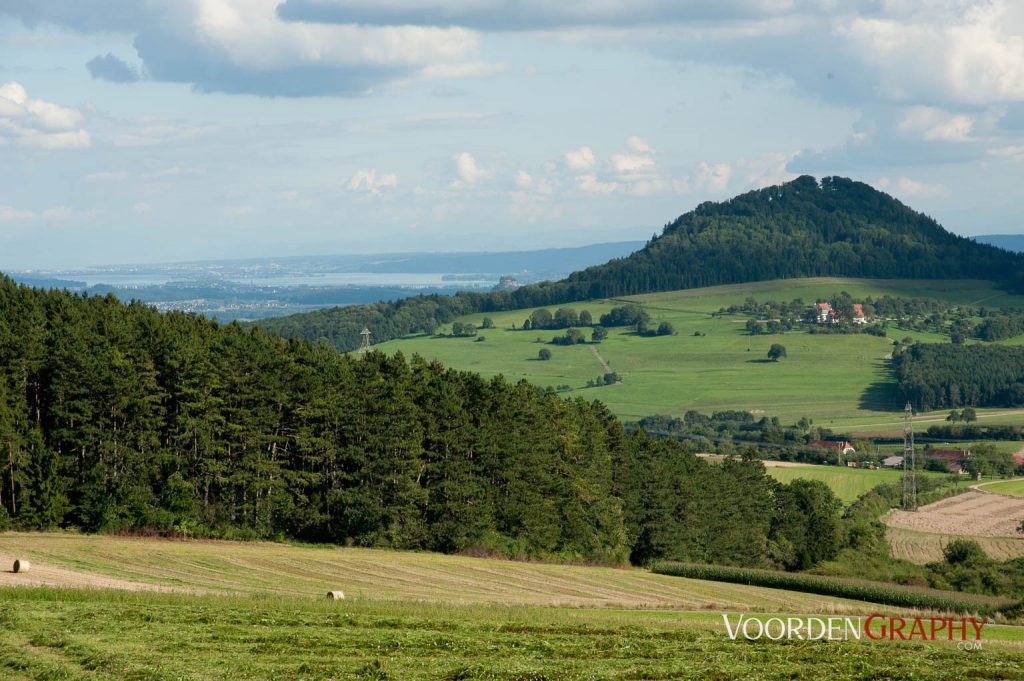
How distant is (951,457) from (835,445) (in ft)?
53.3

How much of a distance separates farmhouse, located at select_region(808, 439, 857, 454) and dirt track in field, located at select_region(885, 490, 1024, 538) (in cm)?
3095

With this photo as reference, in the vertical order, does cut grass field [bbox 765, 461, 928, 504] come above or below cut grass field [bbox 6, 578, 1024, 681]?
below

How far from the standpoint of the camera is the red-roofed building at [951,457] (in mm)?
154000

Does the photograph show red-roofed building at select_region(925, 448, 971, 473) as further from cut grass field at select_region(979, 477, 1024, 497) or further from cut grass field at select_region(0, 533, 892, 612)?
cut grass field at select_region(0, 533, 892, 612)

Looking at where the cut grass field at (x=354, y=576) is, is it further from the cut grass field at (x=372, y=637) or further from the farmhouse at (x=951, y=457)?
the farmhouse at (x=951, y=457)

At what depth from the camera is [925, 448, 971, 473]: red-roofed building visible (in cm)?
15400

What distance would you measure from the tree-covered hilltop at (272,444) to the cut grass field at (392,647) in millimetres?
27772

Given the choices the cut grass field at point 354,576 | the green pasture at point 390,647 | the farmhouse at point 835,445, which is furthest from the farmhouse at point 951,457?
the green pasture at point 390,647

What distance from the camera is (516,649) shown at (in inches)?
1241

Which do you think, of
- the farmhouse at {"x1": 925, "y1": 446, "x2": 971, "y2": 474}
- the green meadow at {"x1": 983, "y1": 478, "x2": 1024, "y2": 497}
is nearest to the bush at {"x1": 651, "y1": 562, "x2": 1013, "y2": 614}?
the green meadow at {"x1": 983, "y1": 478, "x2": 1024, "y2": 497}

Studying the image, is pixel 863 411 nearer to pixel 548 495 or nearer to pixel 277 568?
pixel 548 495

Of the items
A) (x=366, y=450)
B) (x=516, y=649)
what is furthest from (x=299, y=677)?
(x=366, y=450)

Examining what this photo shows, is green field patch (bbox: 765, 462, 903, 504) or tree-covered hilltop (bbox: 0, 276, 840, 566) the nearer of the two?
tree-covered hilltop (bbox: 0, 276, 840, 566)

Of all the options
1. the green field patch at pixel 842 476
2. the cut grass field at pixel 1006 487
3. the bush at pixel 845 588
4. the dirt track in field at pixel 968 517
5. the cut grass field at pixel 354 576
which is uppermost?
the cut grass field at pixel 354 576
